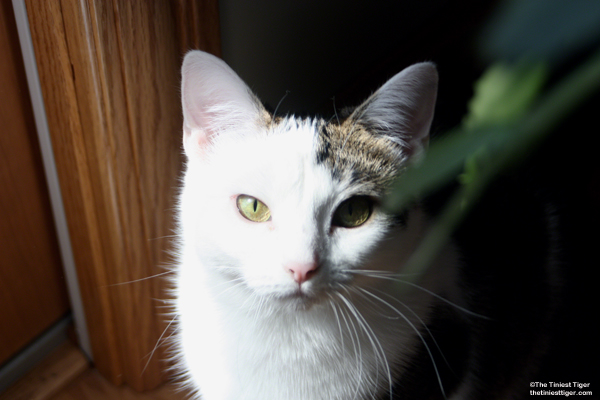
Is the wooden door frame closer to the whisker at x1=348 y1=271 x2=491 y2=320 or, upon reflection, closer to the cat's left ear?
the cat's left ear

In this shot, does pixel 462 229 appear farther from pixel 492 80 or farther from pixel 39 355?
pixel 39 355

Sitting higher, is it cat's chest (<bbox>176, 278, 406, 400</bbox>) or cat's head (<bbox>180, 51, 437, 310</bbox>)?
cat's head (<bbox>180, 51, 437, 310</bbox>)

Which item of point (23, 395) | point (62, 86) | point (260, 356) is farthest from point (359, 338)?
point (23, 395)

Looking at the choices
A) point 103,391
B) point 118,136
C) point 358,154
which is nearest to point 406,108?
point 358,154

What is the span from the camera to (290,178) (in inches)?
22.2

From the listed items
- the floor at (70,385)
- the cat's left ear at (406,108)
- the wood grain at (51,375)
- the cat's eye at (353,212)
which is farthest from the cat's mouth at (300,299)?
the wood grain at (51,375)

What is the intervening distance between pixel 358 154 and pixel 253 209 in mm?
169

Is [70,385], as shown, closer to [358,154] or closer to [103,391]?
[103,391]

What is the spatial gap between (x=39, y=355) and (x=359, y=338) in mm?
857

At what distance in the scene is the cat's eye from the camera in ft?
1.97

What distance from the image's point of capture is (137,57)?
0.75 meters

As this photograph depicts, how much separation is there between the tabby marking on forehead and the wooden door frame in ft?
1.10

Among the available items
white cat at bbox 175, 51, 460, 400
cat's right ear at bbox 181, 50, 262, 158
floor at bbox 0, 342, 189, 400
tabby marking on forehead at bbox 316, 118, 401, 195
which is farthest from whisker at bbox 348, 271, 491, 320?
floor at bbox 0, 342, 189, 400

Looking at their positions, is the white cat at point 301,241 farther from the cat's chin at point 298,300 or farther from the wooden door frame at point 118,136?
the wooden door frame at point 118,136
